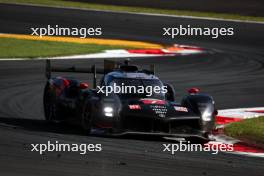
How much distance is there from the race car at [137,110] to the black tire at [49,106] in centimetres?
68

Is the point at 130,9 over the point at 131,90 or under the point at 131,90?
over

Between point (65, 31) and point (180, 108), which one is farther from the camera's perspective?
point (65, 31)

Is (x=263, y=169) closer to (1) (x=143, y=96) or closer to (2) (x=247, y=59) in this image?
(1) (x=143, y=96)

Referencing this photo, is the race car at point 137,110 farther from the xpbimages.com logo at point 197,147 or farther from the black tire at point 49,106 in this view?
the black tire at point 49,106

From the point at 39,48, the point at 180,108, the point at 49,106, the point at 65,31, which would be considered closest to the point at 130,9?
the point at 65,31

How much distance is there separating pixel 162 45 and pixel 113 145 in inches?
729

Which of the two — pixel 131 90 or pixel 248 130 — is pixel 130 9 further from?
pixel 248 130

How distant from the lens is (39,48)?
103ft

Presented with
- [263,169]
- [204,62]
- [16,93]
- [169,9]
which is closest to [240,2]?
[169,9]

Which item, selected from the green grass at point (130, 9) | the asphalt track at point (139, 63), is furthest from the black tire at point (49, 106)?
the green grass at point (130, 9)

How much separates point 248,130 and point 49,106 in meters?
4.53

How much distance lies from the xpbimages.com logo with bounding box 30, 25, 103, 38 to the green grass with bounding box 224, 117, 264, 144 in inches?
692

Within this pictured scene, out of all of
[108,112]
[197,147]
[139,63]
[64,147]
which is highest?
[139,63]

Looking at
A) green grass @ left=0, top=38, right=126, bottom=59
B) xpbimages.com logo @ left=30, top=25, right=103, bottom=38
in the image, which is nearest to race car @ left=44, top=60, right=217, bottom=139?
green grass @ left=0, top=38, right=126, bottom=59
